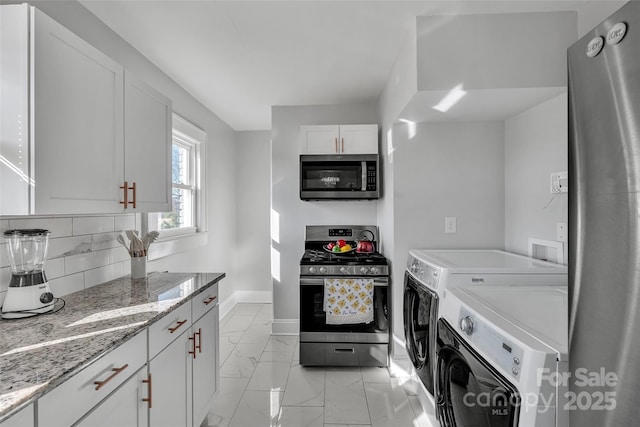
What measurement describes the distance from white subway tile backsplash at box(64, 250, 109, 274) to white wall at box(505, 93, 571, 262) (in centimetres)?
273

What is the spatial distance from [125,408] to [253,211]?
3372mm

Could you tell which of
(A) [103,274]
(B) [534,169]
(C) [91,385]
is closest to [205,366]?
(A) [103,274]

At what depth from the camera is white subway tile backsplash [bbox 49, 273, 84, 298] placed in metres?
1.56

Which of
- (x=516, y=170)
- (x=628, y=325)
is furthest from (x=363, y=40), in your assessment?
(x=628, y=325)

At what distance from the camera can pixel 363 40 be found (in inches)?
84.2

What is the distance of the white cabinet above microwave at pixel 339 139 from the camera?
307 cm

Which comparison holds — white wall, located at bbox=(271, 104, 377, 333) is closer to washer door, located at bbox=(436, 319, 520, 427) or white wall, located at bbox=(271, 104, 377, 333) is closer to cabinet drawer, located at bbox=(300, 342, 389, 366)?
cabinet drawer, located at bbox=(300, 342, 389, 366)

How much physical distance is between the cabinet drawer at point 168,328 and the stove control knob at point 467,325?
1282 mm

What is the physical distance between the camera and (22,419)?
79 cm

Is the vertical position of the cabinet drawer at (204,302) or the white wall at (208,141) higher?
the white wall at (208,141)

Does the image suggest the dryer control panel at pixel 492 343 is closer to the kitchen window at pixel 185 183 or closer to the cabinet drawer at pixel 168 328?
the cabinet drawer at pixel 168 328

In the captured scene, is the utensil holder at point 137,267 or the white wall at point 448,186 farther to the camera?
the white wall at point 448,186

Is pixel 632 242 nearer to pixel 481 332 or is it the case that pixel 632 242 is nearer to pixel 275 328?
pixel 481 332

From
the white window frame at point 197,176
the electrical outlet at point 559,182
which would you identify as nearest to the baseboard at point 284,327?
the white window frame at point 197,176
